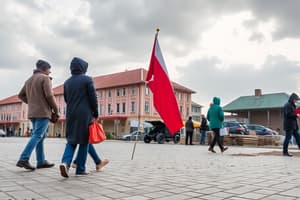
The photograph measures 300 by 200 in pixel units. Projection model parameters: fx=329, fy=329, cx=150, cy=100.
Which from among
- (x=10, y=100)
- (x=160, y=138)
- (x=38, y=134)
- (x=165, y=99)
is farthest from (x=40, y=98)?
(x=10, y=100)

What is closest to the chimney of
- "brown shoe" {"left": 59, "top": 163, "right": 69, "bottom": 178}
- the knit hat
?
the knit hat

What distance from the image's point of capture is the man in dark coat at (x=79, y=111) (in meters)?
4.93

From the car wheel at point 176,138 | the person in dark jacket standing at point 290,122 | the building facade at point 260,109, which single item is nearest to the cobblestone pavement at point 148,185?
the person in dark jacket standing at point 290,122

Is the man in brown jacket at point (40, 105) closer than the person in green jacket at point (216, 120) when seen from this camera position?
Yes

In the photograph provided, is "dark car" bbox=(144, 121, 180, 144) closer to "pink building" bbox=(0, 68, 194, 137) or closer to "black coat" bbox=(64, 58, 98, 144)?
"black coat" bbox=(64, 58, 98, 144)

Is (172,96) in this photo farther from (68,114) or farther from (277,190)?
(277,190)

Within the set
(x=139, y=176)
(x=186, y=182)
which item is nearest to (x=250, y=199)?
(x=186, y=182)

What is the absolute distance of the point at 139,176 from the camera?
4.97 m

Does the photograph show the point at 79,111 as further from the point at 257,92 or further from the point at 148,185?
the point at 257,92

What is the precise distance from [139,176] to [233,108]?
58980 millimetres

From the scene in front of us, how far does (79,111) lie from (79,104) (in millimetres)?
109

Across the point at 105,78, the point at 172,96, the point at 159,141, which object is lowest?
the point at 159,141

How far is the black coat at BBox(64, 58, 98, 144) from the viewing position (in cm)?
495

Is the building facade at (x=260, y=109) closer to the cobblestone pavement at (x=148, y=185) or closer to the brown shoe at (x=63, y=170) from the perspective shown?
the cobblestone pavement at (x=148, y=185)
